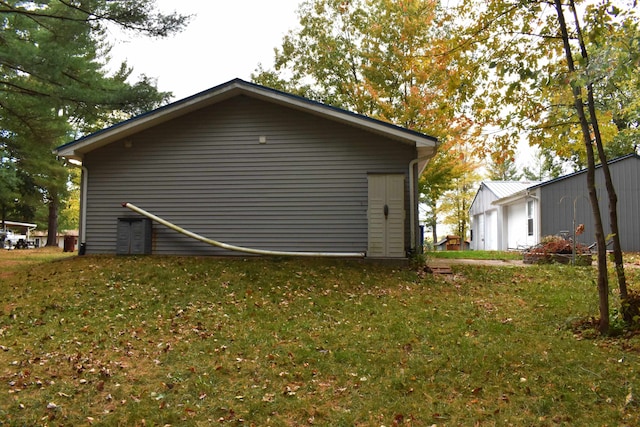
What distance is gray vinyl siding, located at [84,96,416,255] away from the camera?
10.0 meters

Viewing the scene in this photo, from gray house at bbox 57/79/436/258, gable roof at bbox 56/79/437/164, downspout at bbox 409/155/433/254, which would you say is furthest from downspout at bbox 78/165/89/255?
downspout at bbox 409/155/433/254

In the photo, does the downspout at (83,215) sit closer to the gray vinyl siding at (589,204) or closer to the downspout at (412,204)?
the downspout at (412,204)

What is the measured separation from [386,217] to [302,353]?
17.9 feet

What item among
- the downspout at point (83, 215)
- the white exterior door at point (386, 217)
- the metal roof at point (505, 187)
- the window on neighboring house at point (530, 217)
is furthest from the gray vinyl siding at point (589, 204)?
the downspout at point (83, 215)

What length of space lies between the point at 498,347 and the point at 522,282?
424 cm

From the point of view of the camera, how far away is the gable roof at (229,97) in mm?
9586

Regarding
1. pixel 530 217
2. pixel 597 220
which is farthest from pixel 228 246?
pixel 530 217

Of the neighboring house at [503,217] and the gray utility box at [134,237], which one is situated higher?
the neighboring house at [503,217]

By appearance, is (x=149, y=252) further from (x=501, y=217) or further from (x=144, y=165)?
(x=501, y=217)

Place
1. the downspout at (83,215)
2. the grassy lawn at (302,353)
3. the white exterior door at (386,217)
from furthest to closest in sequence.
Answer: the downspout at (83,215) < the white exterior door at (386,217) < the grassy lawn at (302,353)

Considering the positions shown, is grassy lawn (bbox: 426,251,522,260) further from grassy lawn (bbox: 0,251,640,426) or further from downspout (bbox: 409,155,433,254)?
grassy lawn (bbox: 0,251,640,426)

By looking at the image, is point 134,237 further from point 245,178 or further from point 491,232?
A: point 491,232

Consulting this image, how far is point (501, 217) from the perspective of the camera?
22062 millimetres

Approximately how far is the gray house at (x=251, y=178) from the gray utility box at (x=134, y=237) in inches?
0.9
